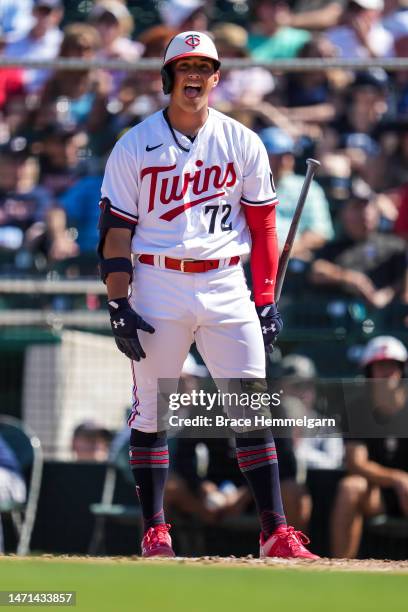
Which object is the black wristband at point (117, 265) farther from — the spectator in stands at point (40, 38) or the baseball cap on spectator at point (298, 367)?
the spectator in stands at point (40, 38)

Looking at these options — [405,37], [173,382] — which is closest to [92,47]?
[405,37]

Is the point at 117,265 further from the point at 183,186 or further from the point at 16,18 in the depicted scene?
the point at 16,18

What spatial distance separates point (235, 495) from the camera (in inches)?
301

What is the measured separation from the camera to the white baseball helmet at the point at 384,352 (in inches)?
279

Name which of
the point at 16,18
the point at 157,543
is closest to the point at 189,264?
the point at 157,543

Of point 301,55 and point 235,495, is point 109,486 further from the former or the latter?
point 301,55

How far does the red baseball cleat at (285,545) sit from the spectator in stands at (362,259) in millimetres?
2915

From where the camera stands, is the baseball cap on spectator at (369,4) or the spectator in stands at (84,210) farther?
the baseball cap on spectator at (369,4)

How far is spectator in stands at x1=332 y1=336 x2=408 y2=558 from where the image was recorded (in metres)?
7.34

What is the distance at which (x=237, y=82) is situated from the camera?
29.7ft

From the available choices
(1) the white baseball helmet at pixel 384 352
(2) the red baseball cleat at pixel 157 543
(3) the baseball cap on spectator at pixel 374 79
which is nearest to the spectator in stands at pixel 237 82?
(3) the baseball cap on spectator at pixel 374 79

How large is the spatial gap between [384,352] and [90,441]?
214cm

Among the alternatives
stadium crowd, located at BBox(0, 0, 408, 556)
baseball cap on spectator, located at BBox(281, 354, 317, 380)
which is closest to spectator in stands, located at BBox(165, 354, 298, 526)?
stadium crowd, located at BBox(0, 0, 408, 556)

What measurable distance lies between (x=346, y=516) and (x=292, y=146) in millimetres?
2596
